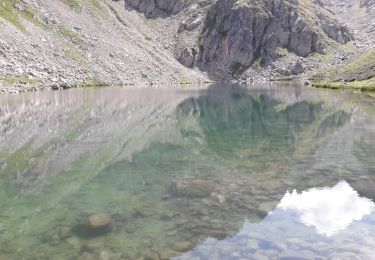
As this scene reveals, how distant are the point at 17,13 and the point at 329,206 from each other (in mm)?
176374

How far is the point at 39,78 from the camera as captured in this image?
133 meters

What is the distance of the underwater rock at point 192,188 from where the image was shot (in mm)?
21875

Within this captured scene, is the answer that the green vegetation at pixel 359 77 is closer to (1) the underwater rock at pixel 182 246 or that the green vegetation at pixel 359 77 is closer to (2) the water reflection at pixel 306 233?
(2) the water reflection at pixel 306 233

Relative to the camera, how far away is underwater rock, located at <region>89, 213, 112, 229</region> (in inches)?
690

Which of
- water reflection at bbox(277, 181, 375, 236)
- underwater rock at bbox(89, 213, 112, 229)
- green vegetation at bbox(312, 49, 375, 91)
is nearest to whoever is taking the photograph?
underwater rock at bbox(89, 213, 112, 229)

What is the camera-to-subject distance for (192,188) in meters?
22.8

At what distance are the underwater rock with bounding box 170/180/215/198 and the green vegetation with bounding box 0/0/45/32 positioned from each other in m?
152

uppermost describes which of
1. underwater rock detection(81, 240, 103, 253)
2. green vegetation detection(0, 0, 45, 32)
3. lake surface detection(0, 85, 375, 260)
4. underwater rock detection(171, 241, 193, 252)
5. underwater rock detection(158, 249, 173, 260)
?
green vegetation detection(0, 0, 45, 32)

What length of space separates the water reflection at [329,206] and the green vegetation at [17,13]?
15676 cm

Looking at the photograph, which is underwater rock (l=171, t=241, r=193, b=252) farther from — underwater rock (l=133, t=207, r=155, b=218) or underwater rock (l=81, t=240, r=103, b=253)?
underwater rock (l=133, t=207, r=155, b=218)

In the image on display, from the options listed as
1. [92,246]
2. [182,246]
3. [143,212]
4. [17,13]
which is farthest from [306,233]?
[17,13]

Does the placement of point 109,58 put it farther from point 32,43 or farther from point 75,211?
point 75,211

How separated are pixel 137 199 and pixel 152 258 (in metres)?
7.27

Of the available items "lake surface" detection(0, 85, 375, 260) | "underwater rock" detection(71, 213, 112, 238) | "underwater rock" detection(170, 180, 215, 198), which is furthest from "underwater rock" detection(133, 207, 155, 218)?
"underwater rock" detection(170, 180, 215, 198)
